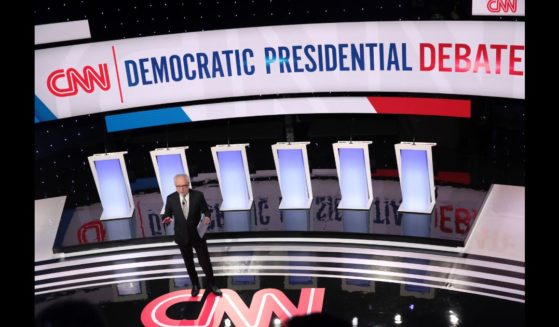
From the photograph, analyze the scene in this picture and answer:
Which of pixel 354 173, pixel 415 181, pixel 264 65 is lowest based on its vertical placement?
pixel 415 181

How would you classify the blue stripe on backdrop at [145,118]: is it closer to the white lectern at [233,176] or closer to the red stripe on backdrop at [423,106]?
the white lectern at [233,176]

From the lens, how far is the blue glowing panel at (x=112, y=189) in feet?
27.5

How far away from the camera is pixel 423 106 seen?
8.24 meters

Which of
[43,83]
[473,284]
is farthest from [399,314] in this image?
[43,83]

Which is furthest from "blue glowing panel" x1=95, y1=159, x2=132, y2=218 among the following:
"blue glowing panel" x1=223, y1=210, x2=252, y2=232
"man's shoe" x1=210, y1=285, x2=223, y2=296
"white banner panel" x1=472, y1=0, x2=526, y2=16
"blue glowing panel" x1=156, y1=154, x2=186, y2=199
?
"white banner panel" x1=472, y1=0, x2=526, y2=16

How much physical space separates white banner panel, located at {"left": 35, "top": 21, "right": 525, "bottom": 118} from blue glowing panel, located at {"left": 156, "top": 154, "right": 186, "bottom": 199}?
75cm

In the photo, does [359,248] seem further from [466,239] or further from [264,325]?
[264,325]

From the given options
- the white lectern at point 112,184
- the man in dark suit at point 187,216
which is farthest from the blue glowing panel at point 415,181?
the white lectern at point 112,184

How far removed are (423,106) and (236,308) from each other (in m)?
3.68

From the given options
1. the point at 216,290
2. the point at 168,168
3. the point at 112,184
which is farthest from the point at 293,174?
the point at 216,290

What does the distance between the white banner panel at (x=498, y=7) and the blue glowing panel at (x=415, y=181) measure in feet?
5.80

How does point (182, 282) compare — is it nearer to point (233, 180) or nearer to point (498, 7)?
point (233, 180)

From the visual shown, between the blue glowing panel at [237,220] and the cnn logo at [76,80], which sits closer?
the blue glowing panel at [237,220]

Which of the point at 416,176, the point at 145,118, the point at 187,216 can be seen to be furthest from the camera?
the point at 145,118
